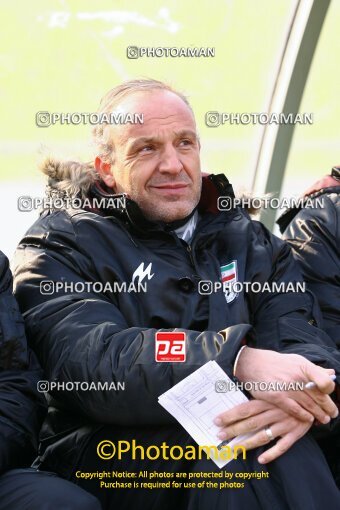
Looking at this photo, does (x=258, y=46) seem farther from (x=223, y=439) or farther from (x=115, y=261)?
(x=223, y=439)

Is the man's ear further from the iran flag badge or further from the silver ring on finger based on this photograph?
the silver ring on finger

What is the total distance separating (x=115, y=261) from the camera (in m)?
2.97

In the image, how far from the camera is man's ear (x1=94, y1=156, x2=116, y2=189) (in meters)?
3.28

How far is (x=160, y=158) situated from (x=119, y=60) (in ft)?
6.26

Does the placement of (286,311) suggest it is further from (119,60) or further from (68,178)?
(119,60)

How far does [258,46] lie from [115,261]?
258 centimetres

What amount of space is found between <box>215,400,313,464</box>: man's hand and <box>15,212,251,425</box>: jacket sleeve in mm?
153

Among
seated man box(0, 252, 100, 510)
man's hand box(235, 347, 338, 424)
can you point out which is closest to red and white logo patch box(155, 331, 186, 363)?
man's hand box(235, 347, 338, 424)

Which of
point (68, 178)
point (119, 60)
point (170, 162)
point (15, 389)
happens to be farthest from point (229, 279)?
point (119, 60)

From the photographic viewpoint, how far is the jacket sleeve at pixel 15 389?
8.18 ft

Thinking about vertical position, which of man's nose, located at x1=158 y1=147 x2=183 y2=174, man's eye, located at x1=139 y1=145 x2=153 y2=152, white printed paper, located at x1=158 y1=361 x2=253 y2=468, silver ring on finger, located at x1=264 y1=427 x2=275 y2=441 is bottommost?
silver ring on finger, located at x1=264 y1=427 x2=275 y2=441

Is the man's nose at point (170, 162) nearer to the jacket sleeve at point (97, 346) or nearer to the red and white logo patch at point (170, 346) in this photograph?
the jacket sleeve at point (97, 346)

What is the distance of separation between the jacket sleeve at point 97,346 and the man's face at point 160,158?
1.23 ft

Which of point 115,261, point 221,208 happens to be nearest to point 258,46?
point 221,208
